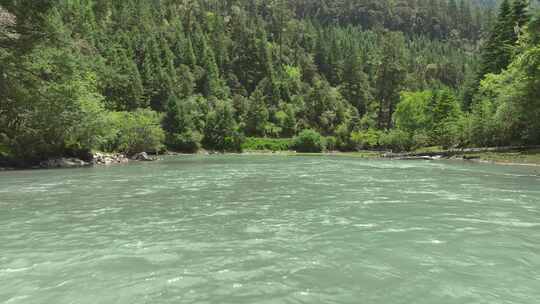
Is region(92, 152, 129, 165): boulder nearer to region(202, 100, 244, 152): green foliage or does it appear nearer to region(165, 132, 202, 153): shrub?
region(165, 132, 202, 153): shrub

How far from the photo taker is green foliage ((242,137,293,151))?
102 metres

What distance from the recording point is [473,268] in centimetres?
912

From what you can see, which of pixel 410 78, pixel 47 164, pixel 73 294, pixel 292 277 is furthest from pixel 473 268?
pixel 410 78

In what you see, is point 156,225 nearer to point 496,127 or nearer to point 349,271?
point 349,271

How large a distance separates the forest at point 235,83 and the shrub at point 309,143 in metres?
0.29

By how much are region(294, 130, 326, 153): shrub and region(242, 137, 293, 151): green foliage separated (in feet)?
8.59

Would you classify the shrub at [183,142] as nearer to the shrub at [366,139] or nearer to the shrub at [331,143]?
the shrub at [331,143]

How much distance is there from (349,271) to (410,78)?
11975 cm

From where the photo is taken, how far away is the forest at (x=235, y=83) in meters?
36.2

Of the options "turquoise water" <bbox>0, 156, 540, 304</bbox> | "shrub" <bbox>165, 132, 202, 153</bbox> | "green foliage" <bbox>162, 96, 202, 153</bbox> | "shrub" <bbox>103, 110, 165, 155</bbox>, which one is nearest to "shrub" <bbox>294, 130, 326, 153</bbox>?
"green foliage" <bbox>162, 96, 202, 153</bbox>

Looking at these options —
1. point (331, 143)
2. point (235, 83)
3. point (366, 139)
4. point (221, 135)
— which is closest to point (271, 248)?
point (221, 135)

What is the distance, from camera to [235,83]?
434 feet

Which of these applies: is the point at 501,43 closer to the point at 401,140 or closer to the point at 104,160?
the point at 401,140

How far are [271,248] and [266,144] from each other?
92.4m
